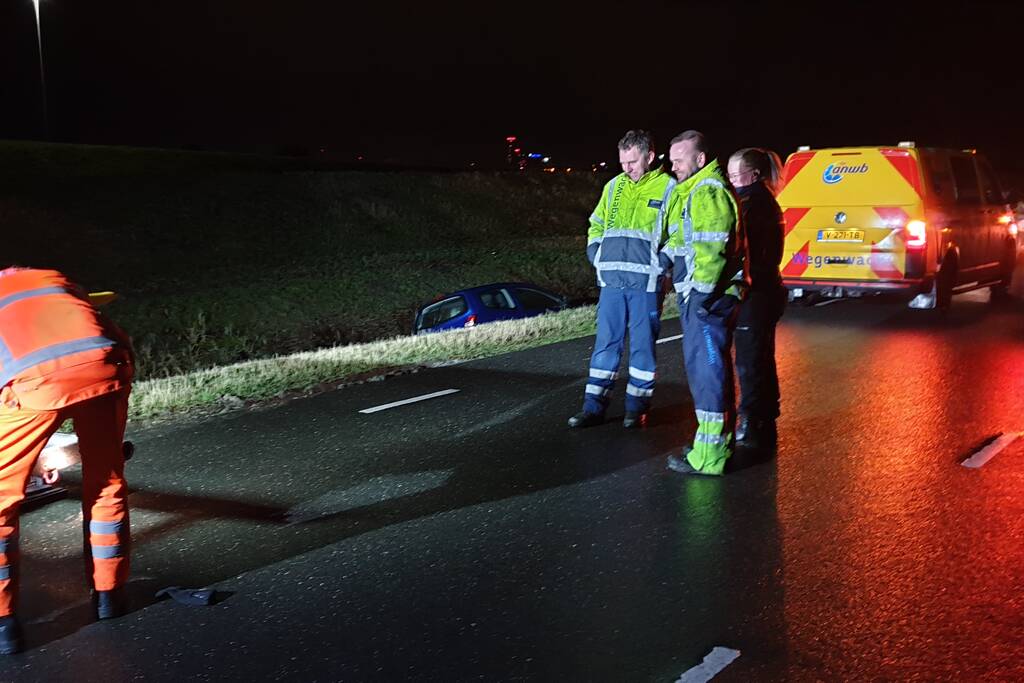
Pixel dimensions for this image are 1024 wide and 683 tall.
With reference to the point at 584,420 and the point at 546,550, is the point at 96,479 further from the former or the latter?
the point at 584,420

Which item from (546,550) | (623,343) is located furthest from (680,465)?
(546,550)

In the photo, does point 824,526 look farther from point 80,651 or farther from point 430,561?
point 80,651

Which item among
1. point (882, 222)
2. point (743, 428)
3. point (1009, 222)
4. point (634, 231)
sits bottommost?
point (743, 428)

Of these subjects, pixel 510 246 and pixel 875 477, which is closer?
pixel 875 477

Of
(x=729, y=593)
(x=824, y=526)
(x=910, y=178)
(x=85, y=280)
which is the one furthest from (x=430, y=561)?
(x=85, y=280)

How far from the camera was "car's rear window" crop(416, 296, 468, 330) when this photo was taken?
1928 cm

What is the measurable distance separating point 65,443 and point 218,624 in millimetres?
1886

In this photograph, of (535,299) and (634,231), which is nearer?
(634,231)

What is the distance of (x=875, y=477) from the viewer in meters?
6.18

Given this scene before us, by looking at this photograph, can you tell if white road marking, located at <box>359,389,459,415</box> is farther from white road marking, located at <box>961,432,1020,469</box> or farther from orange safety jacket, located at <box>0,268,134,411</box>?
white road marking, located at <box>961,432,1020,469</box>

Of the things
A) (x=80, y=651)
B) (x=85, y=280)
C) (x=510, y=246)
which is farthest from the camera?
(x=510, y=246)

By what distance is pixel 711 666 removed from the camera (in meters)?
3.76

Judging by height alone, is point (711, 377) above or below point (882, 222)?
below

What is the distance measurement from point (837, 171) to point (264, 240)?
2686cm
